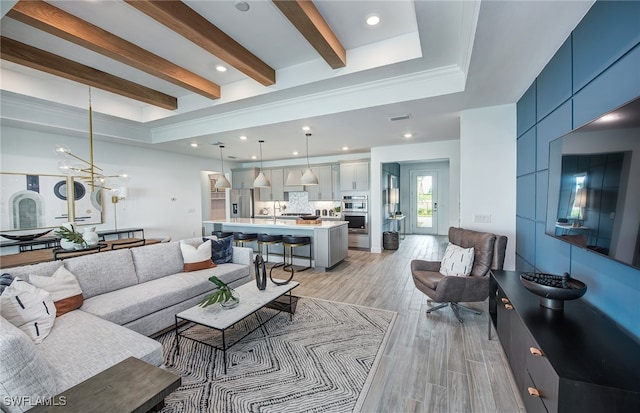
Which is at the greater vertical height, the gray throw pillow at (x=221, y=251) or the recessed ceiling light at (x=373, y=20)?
the recessed ceiling light at (x=373, y=20)

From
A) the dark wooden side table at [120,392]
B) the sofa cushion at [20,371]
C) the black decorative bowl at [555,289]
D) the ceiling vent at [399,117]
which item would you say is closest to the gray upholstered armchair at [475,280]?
the black decorative bowl at [555,289]

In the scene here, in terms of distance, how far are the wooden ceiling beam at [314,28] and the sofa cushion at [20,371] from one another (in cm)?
265

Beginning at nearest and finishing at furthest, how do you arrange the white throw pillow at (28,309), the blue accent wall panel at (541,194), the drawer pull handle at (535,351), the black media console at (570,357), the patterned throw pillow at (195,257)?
1. the black media console at (570,357)
2. the drawer pull handle at (535,351)
3. the white throw pillow at (28,309)
4. the blue accent wall panel at (541,194)
5. the patterned throw pillow at (195,257)

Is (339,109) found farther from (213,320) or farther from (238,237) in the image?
(238,237)

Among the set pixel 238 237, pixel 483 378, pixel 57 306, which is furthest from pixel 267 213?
pixel 483 378

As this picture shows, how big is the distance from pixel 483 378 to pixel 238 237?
15.7ft

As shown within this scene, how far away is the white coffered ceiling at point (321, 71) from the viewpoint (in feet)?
7.41

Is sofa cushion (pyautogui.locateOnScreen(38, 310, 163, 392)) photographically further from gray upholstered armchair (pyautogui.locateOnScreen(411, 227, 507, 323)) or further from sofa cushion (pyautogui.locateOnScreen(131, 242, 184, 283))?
gray upholstered armchair (pyautogui.locateOnScreen(411, 227, 507, 323))

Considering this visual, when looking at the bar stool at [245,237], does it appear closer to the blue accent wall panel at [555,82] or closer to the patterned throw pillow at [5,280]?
the patterned throw pillow at [5,280]

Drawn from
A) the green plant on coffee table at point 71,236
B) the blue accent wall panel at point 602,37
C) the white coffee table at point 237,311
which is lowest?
the white coffee table at point 237,311

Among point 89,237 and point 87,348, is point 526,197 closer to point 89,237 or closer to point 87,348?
point 87,348

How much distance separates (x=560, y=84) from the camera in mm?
2219

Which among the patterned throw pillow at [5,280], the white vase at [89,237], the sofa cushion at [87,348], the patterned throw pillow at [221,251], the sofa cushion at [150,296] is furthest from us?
the patterned throw pillow at [221,251]

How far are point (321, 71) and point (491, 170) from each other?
2.76 meters
